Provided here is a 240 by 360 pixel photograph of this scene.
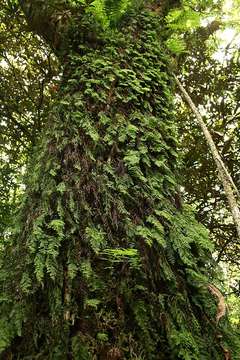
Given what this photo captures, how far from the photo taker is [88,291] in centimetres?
194

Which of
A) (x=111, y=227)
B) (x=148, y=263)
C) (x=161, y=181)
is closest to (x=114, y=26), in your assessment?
(x=161, y=181)

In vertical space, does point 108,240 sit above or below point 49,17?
below

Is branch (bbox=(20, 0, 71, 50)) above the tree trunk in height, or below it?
above

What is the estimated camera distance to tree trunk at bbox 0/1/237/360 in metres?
1.85

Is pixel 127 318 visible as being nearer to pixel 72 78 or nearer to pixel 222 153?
pixel 72 78

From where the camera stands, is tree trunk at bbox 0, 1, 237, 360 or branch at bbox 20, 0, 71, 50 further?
branch at bbox 20, 0, 71, 50

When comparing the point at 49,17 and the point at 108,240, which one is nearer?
the point at 108,240

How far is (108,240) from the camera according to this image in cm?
217

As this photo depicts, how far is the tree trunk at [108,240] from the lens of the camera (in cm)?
185

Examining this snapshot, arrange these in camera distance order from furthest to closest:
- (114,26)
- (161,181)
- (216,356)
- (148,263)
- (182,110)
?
(182,110) < (114,26) < (161,181) < (148,263) < (216,356)

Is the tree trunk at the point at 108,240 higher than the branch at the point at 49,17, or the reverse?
the branch at the point at 49,17

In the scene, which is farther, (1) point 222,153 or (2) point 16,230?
(1) point 222,153

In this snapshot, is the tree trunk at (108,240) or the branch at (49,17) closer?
the tree trunk at (108,240)

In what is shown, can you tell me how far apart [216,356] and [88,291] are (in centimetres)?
71
